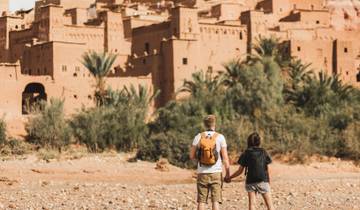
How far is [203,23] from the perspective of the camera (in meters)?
44.5

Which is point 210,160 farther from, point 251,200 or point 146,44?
point 146,44

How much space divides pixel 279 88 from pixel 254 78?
118 centimetres

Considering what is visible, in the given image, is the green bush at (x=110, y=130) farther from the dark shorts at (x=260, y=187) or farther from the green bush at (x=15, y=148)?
the dark shorts at (x=260, y=187)

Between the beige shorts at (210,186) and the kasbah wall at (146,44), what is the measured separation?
2634cm

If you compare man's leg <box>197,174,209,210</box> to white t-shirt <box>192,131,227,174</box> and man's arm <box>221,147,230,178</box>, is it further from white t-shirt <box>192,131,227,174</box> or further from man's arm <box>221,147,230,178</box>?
man's arm <box>221,147,230,178</box>

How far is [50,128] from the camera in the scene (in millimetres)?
35125

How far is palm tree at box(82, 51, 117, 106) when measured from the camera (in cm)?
3969

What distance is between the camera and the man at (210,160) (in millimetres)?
11938

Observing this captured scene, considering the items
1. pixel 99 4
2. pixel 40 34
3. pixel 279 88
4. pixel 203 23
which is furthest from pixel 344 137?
pixel 99 4

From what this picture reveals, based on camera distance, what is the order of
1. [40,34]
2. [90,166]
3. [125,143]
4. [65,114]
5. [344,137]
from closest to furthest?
[90,166] → [344,137] → [125,143] → [65,114] → [40,34]

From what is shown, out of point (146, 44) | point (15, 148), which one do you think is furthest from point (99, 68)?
point (15, 148)

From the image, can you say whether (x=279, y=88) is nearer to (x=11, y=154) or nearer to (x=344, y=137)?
(x=344, y=137)

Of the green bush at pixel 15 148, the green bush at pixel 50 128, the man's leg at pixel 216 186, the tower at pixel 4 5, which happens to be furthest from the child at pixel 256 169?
the tower at pixel 4 5

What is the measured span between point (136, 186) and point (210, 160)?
11.4 meters
